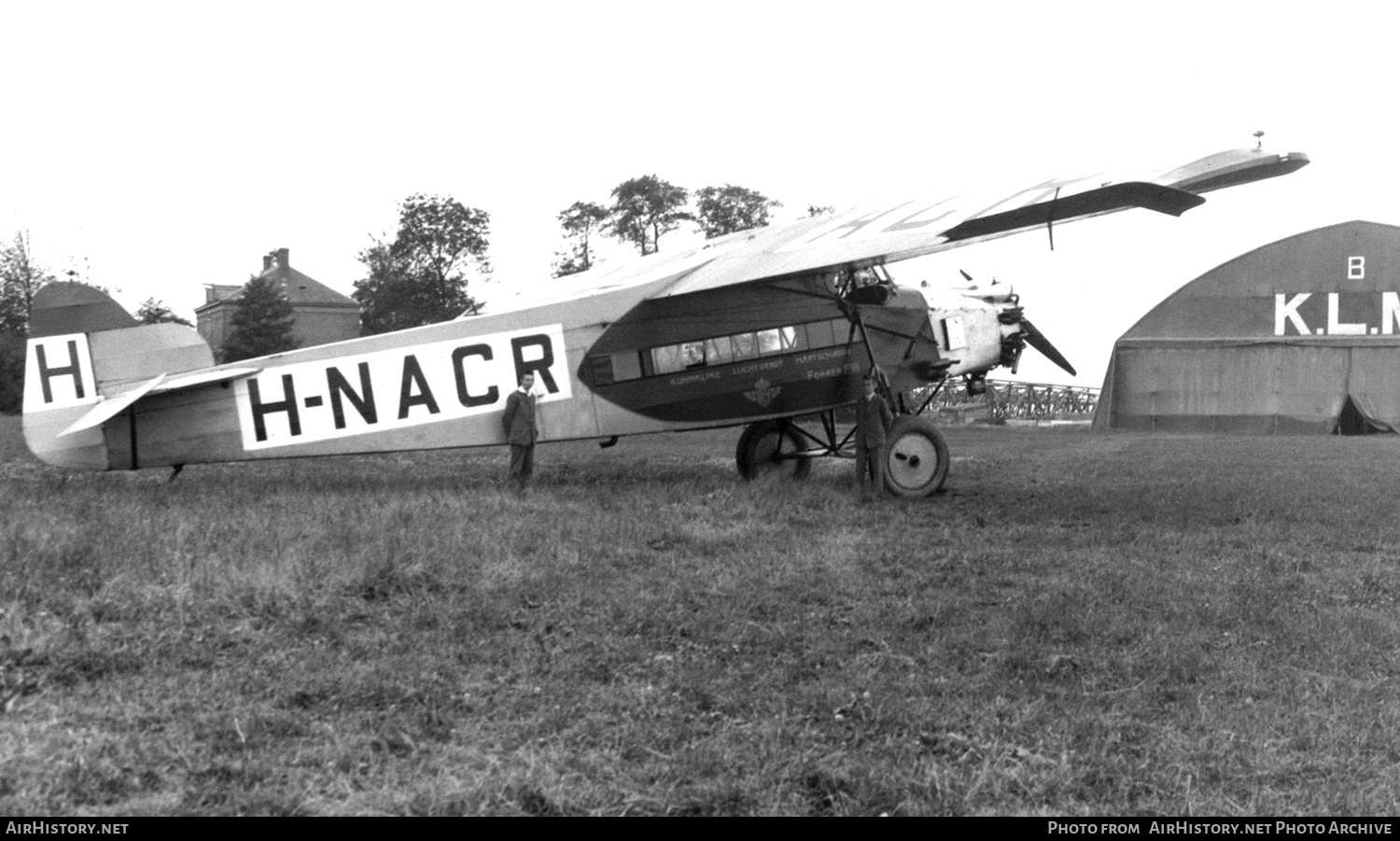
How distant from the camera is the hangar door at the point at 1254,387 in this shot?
34.5m

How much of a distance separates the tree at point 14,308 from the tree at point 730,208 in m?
27.3

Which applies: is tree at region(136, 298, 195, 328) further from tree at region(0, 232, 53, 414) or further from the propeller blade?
the propeller blade

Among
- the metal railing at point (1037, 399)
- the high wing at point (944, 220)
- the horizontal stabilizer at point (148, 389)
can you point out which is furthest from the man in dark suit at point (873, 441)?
the metal railing at point (1037, 399)

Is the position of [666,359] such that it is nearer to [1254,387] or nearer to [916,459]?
[916,459]

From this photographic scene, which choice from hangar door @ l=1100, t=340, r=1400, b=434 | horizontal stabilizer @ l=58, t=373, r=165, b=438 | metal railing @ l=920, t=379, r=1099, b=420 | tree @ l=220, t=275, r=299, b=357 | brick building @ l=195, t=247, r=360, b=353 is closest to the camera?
horizontal stabilizer @ l=58, t=373, r=165, b=438

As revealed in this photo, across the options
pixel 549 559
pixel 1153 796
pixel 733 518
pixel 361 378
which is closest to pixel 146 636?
pixel 549 559

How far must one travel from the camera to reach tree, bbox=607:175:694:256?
A: 5844 cm

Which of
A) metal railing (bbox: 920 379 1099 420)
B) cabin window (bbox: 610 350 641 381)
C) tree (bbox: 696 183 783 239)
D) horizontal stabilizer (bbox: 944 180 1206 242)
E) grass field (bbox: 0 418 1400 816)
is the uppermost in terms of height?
tree (bbox: 696 183 783 239)

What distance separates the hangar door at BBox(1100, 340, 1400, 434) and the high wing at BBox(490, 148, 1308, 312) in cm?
2284

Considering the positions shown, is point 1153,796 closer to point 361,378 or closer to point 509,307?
point 361,378

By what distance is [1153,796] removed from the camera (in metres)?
4.54

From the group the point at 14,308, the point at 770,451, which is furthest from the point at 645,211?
the point at 770,451

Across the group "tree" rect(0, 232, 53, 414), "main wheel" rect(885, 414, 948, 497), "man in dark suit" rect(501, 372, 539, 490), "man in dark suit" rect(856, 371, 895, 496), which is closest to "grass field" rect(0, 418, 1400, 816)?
"man in dark suit" rect(856, 371, 895, 496)

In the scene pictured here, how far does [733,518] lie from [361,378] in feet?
15.1
